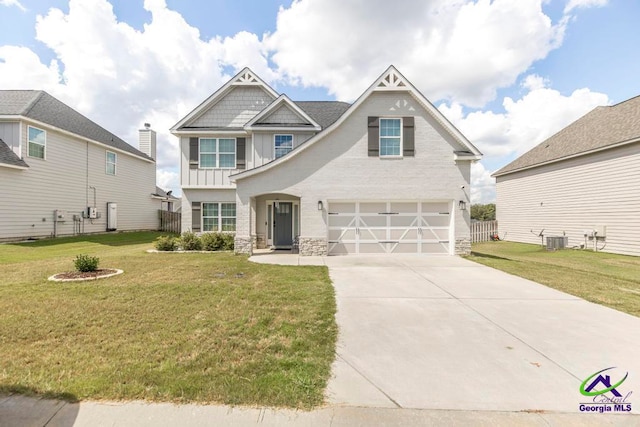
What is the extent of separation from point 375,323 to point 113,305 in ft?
16.0

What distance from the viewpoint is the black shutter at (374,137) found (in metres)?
11.9

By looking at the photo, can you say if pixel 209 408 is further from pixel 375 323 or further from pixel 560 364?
pixel 560 364

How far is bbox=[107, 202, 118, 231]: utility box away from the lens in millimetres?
19672

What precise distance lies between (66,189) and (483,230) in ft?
91.2

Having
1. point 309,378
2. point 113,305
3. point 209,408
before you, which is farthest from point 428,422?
point 113,305

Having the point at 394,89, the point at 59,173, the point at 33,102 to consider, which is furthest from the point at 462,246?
the point at 33,102

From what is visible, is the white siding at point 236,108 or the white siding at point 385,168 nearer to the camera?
the white siding at point 385,168

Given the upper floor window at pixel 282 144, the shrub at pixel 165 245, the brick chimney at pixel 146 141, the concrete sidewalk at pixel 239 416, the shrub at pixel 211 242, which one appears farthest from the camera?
the brick chimney at pixel 146 141

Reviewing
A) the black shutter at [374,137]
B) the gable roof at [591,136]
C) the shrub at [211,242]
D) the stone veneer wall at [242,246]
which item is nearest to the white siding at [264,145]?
the black shutter at [374,137]

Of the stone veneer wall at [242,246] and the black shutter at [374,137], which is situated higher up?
the black shutter at [374,137]

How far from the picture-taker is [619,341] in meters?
4.23

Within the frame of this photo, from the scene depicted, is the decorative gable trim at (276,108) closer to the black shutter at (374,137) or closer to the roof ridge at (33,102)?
the black shutter at (374,137)

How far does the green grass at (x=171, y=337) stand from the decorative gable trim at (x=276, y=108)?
835cm

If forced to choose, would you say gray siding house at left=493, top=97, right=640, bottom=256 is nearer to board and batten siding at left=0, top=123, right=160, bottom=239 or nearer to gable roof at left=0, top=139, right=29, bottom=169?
board and batten siding at left=0, top=123, right=160, bottom=239
